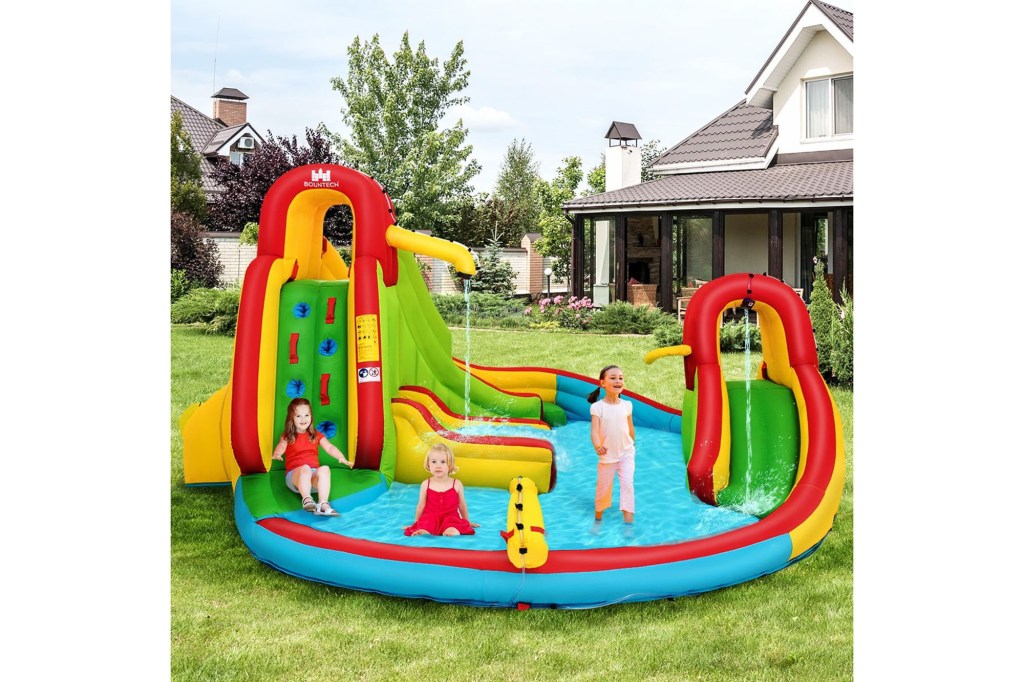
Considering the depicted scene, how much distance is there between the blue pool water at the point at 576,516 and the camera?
5.19 meters

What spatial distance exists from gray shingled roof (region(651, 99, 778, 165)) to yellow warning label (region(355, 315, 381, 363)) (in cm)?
1071

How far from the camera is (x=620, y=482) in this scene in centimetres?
541

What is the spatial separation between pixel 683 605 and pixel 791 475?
59.4 inches

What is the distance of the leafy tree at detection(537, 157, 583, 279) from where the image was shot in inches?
920

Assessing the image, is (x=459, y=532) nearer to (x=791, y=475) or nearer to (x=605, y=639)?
(x=605, y=639)

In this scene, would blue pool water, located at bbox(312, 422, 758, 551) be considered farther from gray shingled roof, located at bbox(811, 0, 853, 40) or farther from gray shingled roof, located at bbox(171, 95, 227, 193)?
gray shingled roof, located at bbox(171, 95, 227, 193)

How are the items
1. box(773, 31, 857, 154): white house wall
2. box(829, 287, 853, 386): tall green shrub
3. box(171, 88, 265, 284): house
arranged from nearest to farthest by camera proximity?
box(829, 287, 853, 386): tall green shrub, box(773, 31, 857, 154): white house wall, box(171, 88, 265, 284): house

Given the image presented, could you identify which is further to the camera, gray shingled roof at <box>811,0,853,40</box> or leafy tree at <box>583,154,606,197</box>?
leafy tree at <box>583,154,606,197</box>

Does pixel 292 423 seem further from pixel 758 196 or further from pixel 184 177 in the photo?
pixel 184 177

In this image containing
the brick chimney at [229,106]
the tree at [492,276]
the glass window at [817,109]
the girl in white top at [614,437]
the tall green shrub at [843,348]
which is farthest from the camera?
the brick chimney at [229,106]

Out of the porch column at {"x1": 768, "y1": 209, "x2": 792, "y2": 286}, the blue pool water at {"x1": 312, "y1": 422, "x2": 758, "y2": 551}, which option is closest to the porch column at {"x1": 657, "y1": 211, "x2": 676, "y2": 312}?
the porch column at {"x1": 768, "y1": 209, "x2": 792, "y2": 286}

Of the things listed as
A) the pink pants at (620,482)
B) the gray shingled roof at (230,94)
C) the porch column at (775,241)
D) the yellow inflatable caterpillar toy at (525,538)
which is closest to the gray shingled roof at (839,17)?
the porch column at (775,241)

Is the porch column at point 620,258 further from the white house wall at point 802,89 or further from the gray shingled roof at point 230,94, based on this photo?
the gray shingled roof at point 230,94

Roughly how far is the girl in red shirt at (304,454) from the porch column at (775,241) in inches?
364
